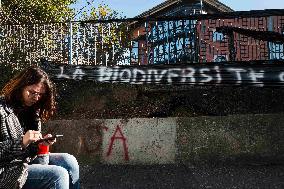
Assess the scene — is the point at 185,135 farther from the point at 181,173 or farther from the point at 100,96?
the point at 100,96

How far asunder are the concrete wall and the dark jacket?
410 centimetres

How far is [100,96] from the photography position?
7.74 metres

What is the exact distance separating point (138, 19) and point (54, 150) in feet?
9.27

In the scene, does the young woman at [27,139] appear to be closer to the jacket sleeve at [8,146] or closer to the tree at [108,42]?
the jacket sleeve at [8,146]

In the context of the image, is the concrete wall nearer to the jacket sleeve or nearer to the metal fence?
the metal fence

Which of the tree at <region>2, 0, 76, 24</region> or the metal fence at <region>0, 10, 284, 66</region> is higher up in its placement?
the tree at <region>2, 0, 76, 24</region>

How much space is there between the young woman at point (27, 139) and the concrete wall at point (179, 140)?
11.4ft

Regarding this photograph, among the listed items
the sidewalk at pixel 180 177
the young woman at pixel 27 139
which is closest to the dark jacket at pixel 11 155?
the young woman at pixel 27 139

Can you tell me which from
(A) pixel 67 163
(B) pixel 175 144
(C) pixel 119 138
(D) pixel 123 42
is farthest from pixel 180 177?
(D) pixel 123 42

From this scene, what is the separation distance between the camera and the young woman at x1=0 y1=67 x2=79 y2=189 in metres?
2.56

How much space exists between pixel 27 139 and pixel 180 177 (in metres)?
3.60

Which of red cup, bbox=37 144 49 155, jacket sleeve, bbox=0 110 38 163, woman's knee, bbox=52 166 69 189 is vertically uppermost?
jacket sleeve, bbox=0 110 38 163

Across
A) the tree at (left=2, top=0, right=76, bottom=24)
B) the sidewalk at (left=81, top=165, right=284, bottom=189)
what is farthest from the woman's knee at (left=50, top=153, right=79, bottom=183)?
the tree at (left=2, top=0, right=76, bottom=24)

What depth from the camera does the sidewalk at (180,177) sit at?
534 cm
